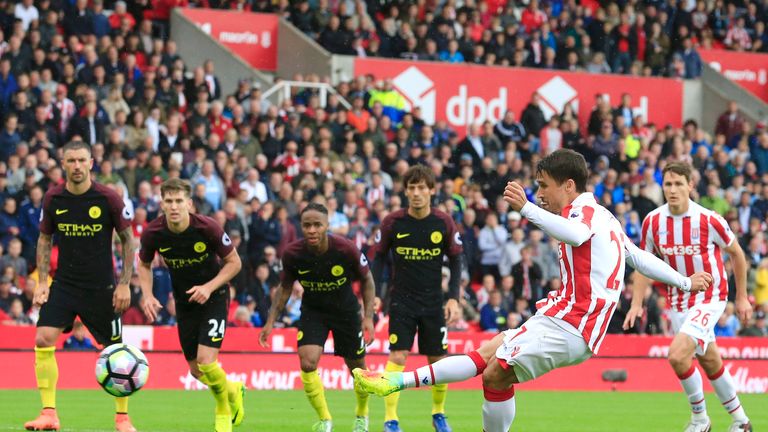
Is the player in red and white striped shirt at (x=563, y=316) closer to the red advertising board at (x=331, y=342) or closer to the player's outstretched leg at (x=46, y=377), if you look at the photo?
the player's outstretched leg at (x=46, y=377)

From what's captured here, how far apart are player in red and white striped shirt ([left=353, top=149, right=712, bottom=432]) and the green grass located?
12.1ft

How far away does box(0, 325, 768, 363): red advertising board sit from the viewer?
19.0 metres

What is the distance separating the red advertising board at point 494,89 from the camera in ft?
95.6

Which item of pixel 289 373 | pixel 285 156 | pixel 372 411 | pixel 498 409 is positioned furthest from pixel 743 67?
pixel 498 409

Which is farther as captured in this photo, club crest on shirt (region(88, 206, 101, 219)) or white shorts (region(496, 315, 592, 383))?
club crest on shirt (region(88, 206, 101, 219))

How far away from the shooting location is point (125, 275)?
39.2 feet

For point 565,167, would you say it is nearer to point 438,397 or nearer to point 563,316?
point 563,316

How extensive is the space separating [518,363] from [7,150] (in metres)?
14.0

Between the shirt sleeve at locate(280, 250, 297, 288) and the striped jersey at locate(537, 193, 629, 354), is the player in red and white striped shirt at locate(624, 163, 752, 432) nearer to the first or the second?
the striped jersey at locate(537, 193, 629, 354)

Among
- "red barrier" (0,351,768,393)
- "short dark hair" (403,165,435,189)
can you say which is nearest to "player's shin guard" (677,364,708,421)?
"short dark hair" (403,165,435,189)

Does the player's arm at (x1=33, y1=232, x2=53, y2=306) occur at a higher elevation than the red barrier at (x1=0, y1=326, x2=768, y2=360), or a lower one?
higher

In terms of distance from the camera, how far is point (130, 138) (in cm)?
2239

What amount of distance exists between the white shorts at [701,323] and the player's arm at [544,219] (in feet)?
11.4

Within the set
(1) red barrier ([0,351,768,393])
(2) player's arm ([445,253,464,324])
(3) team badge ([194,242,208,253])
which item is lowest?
(1) red barrier ([0,351,768,393])
